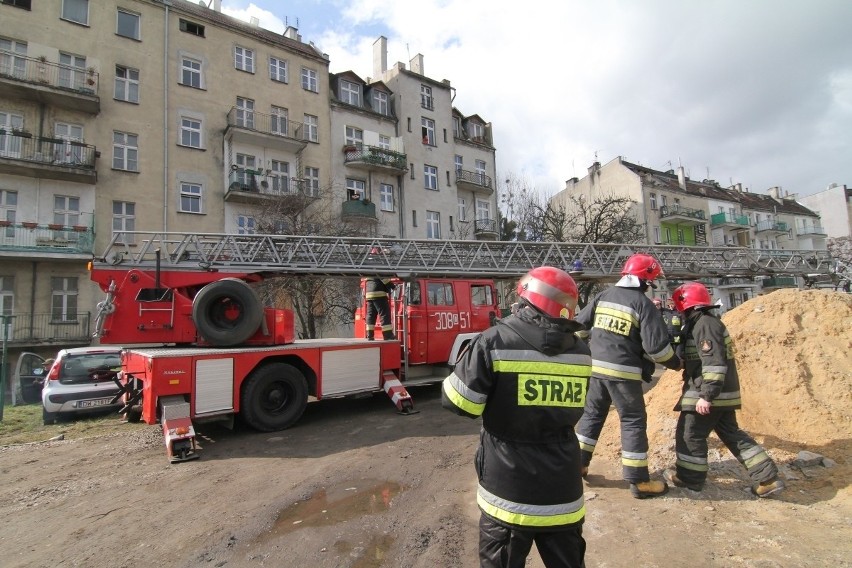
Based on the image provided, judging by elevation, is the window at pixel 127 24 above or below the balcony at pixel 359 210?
above

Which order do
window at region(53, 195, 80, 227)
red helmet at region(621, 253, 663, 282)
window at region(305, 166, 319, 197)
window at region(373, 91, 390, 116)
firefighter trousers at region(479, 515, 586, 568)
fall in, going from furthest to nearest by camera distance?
window at region(373, 91, 390, 116)
window at region(305, 166, 319, 197)
window at region(53, 195, 80, 227)
red helmet at region(621, 253, 663, 282)
firefighter trousers at region(479, 515, 586, 568)

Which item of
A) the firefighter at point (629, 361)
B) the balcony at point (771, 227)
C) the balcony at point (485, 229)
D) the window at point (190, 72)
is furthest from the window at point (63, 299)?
the balcony at point (771, 227)

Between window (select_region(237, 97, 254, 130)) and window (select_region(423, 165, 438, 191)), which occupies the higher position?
window (select_region(237, 97, 254, 130))

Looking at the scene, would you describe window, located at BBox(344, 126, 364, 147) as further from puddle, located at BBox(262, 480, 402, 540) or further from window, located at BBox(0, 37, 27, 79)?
puddle, located at BBox(262, 480, 402, 540)

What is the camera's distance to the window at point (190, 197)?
19062mm

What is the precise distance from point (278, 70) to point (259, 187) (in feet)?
21.9

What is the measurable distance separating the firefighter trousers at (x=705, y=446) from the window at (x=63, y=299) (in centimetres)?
1941

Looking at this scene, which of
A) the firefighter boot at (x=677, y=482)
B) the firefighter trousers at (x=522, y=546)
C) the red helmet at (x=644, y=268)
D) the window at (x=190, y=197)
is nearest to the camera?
the firefighter trousers at (x=522, y=546)

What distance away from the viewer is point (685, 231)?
37.7 metres

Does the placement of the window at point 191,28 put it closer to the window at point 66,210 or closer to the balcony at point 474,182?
the window at point 66,210

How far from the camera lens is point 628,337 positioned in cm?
404

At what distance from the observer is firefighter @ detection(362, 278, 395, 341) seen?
8.84 metres

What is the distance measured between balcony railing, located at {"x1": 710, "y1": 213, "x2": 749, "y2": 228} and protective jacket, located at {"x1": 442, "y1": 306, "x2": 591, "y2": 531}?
145 ft

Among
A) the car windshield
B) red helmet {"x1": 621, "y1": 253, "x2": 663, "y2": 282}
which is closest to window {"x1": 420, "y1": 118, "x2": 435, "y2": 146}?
the car windshield
